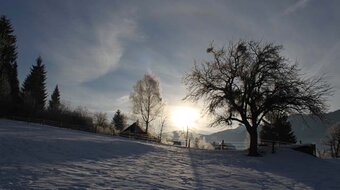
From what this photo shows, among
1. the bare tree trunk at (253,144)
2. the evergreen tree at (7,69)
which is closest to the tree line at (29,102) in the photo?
the evergreen tree at (7,69)

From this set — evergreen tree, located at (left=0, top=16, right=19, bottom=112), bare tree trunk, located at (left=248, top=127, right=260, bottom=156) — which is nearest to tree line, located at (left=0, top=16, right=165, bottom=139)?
evergreen tree, located at (left=0, top=16, right=19, bottom=112)

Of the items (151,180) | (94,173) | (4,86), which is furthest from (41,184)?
(4,86)

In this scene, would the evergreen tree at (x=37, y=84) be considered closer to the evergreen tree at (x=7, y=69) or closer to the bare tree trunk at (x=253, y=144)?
the evergreen tree at (x=7, y=69)

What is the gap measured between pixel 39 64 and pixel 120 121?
2746 cm

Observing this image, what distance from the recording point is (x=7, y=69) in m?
75.1

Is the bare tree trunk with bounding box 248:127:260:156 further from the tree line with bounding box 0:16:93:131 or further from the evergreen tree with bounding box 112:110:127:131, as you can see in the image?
the evergreen tree with bounding box 112:110:127:131

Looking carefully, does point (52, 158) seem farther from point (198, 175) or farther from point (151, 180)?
point (198, 175)

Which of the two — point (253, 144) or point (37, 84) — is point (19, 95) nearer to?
point (37, 84)

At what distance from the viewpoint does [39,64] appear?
98062mm

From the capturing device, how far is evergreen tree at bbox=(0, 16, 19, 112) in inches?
2454

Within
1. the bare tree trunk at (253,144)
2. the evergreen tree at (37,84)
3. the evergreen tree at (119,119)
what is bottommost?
the bare tree trunk at (253,144)

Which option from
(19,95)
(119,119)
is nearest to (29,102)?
(19,95)

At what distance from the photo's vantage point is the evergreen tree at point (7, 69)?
62344mm

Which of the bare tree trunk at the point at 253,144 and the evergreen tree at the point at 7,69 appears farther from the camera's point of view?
the evergreen tree at the point at 7,69
